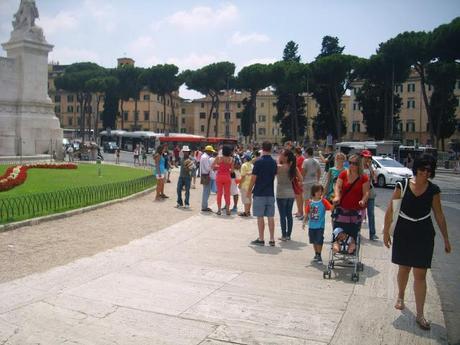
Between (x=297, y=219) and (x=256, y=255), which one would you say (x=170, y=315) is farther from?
(x=297, y=219)

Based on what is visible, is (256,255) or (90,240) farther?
(90,240)

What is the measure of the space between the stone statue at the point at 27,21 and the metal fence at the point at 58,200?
22.0 m

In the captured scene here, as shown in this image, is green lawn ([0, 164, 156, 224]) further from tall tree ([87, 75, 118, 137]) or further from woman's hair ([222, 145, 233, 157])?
tall tree ([87, 75, 118, 137])

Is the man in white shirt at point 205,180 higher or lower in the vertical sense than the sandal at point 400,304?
higher

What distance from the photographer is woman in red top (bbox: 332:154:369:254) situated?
7.18 metres

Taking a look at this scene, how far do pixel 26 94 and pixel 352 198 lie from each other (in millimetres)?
31588

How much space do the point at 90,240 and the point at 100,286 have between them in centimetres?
314

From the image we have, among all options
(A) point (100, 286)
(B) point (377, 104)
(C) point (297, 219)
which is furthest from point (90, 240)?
(B) point (377, 104)

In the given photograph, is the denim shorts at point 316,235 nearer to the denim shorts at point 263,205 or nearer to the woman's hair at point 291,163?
the denim shorts at point 263,205

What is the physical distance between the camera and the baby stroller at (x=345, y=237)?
706 centimetres

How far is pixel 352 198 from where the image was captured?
24.1 ft

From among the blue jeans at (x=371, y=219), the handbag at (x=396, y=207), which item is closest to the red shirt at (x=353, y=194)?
the handbag at (x=396, y=207)

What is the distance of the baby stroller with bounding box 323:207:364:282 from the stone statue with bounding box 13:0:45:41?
3275cm

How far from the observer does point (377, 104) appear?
64.9 m
